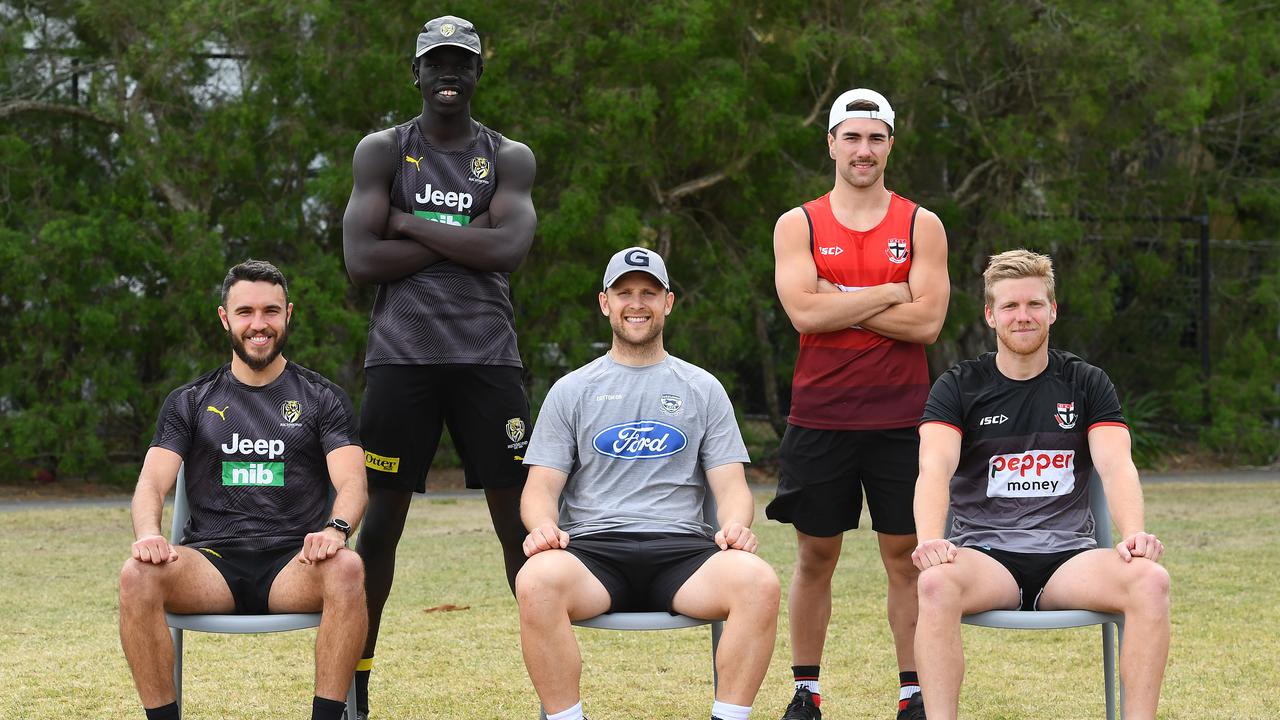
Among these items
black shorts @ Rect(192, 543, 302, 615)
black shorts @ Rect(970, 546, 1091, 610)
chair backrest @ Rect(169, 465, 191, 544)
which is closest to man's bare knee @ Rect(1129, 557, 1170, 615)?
black shorts @ Rect(970, 546, 1091, 610)

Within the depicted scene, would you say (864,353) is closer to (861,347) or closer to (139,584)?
(861,347)

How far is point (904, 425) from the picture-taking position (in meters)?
4.75

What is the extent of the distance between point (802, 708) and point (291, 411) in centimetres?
185

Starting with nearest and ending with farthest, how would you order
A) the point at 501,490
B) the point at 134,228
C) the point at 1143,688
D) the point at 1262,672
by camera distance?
the point at 1143,688
the point at 501,490
the point at 1262,672
the point at 134,228

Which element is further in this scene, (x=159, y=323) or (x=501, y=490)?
(x=159, y=323)

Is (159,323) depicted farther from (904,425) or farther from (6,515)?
(904,425)

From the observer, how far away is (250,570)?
4340 mm

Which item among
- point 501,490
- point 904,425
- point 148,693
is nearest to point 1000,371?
point 904,425

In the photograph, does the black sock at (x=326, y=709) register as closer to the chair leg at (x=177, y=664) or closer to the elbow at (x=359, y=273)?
the chair leg at (x=177, y=664)

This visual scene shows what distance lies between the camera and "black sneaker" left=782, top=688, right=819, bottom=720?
4.77 m

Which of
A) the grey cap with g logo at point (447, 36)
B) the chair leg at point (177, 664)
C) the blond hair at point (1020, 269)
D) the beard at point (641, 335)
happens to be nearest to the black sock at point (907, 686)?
the blond hair at point (1020, 269)

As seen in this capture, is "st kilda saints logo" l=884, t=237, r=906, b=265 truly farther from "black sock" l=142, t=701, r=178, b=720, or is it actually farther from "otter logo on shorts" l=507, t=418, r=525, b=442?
"black sock" l=142, t=701, r=178, b=720

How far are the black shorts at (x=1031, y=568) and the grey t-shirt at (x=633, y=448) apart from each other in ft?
2.75

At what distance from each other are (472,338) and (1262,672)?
3182mm
